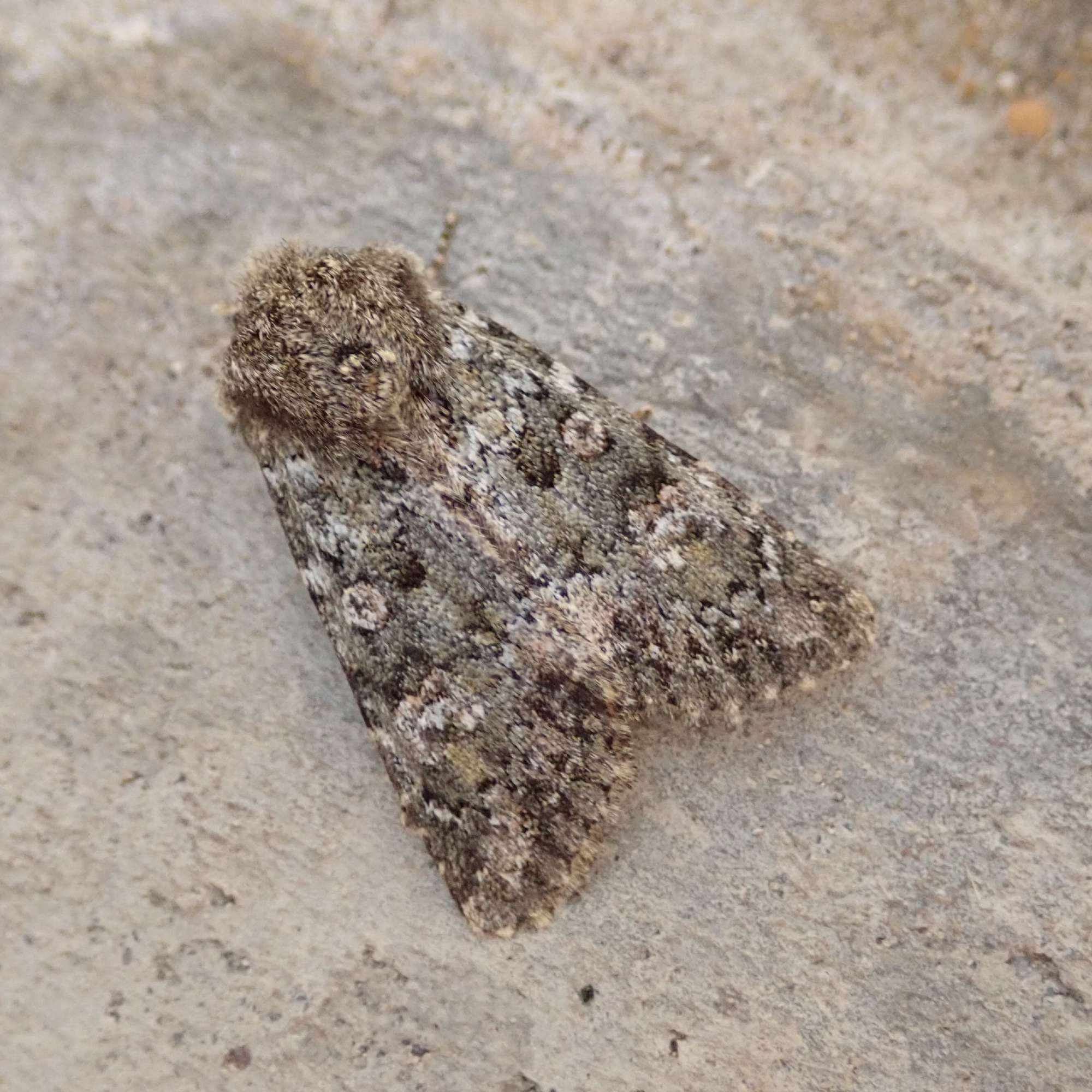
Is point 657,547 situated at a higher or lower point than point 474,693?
higher

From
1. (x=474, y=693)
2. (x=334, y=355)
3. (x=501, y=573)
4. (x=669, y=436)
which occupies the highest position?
(x=669, y=436)

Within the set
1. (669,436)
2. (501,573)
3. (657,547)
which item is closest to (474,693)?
(501,573)

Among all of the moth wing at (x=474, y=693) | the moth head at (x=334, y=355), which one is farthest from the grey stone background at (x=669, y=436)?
the moth head at (x=334, y=355)

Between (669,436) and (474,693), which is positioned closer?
(474,693)

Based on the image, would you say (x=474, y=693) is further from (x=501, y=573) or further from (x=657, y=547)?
(x=657, y=547)

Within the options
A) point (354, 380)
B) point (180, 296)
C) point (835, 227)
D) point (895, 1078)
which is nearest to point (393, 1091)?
point (895, 1078)

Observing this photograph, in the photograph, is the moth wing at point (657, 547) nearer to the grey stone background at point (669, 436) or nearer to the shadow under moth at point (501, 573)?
the shadow under moth at point (501, 573)

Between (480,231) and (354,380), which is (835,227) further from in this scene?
(354,380)
